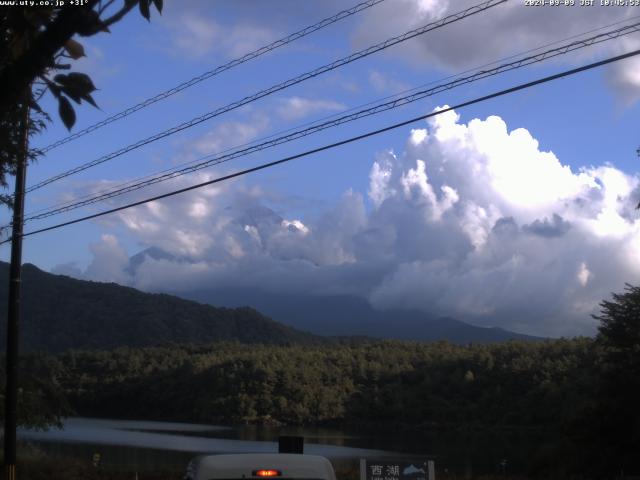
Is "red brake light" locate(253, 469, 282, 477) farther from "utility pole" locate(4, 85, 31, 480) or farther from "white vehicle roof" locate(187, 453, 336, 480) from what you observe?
"utility pole" locate(4, 85, 31, 480)

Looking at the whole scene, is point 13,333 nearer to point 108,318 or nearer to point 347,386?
point 347,386

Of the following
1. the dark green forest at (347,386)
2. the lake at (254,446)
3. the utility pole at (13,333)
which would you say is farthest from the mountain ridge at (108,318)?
the utility pole at (13,333)

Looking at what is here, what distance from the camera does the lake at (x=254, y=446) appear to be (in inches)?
1729

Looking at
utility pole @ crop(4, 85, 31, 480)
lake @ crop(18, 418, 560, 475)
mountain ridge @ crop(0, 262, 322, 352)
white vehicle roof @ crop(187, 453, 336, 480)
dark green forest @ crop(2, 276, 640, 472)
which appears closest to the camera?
Answer: white vehicle roof @ crop(187, 453, 336, 480)

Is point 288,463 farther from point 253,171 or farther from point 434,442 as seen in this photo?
point 434,442

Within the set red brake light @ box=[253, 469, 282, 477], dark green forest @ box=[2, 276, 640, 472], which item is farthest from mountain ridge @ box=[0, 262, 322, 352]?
red brake light @ box=[253, 469, 282, 477]

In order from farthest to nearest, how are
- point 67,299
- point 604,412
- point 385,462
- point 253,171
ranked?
point 67,299
point 604,412
point 253,171
point 385,462

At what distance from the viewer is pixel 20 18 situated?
4.70 meters

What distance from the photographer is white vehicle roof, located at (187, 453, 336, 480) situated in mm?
6652

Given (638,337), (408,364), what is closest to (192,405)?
(408,364)

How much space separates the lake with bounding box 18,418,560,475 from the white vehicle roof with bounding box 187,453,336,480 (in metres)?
29.9

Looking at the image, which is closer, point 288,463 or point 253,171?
point 288,463

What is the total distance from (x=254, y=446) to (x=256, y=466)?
145 ft

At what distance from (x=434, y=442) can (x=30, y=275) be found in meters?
125
